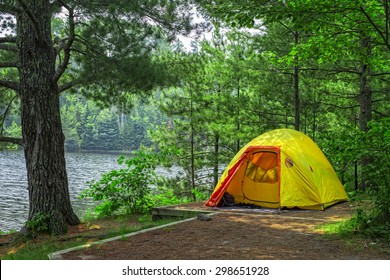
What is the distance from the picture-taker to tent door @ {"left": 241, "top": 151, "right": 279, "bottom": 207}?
33.0ft

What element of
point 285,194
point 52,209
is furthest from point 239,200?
point 52,209

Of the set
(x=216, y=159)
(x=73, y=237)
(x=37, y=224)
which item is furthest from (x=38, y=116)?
(x=216, y=159)

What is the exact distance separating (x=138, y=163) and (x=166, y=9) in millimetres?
4104

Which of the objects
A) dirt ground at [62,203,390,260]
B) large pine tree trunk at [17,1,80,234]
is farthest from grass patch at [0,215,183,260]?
dirt ground at [62,203,390,260]

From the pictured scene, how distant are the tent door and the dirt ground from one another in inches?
81.1

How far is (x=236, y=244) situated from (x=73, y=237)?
143 inches

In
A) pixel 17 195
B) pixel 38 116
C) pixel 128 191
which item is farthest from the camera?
pixel 17 195

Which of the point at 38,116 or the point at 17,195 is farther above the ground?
the point at 38,116

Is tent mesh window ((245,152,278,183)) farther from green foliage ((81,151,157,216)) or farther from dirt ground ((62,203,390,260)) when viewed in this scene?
green foliage ((81,151,157,216))

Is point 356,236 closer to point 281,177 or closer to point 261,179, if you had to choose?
point 281,177

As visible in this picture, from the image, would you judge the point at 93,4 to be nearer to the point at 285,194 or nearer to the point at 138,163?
the point at 138,163

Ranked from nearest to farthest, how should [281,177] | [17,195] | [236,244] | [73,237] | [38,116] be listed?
[236,244] → [73,237] → [38,116] → [281,177] → [17,195]

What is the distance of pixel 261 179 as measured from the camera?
10.3 m

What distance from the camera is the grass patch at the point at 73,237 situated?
7090 mm
